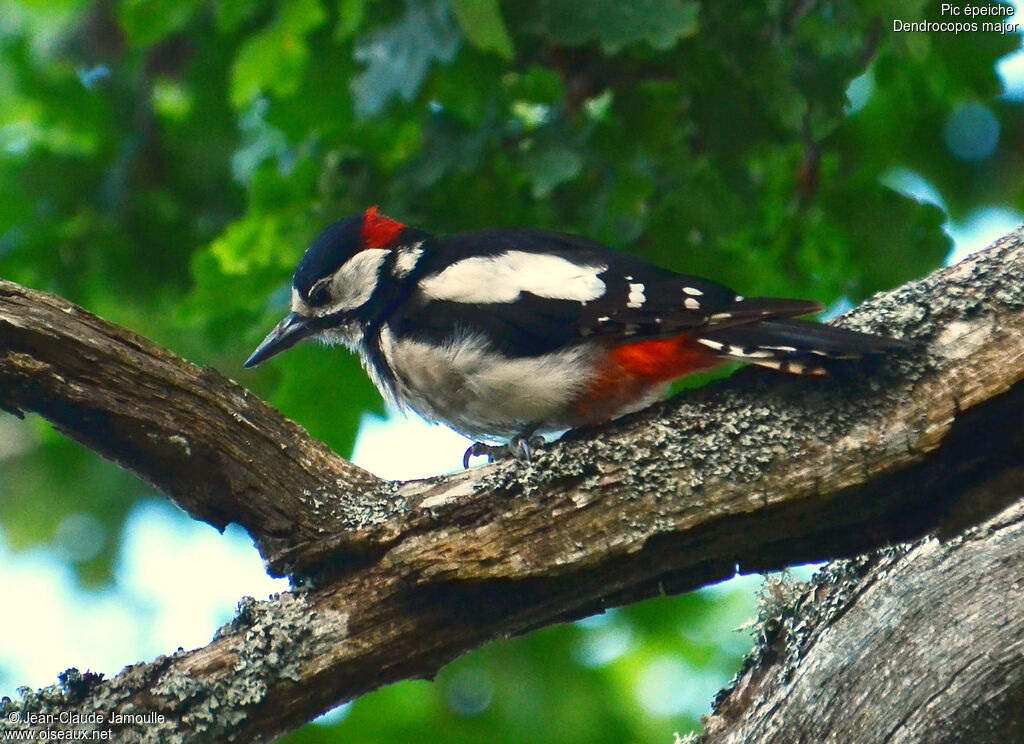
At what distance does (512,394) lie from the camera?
3.37 m

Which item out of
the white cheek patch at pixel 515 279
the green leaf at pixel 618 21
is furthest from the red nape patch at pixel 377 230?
the green leaf at pixel 618 21

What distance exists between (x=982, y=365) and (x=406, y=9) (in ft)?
6.61

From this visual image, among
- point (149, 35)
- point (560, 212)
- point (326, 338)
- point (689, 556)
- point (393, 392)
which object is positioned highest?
point (149, 35)

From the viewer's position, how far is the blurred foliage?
368cm

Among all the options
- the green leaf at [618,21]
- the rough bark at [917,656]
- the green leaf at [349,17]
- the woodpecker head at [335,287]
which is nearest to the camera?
the rough bark at [917,656]

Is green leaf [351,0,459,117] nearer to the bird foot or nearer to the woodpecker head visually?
the woodpecker head

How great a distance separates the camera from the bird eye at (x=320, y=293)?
12.9ft

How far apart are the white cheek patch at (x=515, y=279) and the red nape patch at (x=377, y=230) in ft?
1.63

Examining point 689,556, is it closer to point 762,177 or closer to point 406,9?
point 406,9

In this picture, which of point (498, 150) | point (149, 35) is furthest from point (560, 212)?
point (149, 35)

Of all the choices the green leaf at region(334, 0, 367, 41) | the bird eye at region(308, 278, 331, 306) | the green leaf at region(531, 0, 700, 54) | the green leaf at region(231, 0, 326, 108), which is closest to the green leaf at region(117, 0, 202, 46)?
the green leaf at region(231, 0, 326, 108)

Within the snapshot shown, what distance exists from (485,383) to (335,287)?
867 millimetres

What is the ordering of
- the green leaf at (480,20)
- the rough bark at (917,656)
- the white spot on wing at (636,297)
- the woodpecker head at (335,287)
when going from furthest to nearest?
the woodpecker head at (335,287)
the white spot on wing at (636,297)
the green leaf at (480,20)
the rough bark at (917,656)

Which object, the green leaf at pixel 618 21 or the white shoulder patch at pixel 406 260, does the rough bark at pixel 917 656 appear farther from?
the white shoulder patch at pixel 406 260
